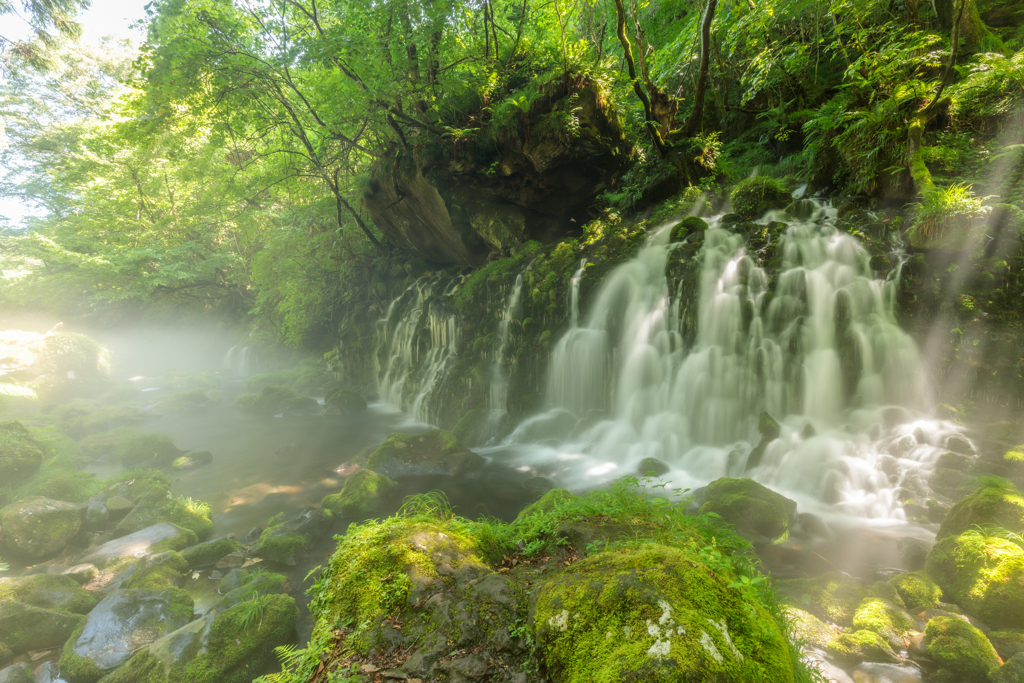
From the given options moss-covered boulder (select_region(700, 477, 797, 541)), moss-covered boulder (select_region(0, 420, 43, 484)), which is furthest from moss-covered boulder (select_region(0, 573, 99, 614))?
moss-covered boulder (select_region(700, 477, 797, 541))

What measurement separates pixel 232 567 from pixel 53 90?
32263 mm

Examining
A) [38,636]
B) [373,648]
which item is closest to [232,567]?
[38,636]

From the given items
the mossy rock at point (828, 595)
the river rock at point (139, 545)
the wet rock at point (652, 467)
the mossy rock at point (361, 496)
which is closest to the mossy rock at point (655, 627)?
the mossy rock at point (828, 595)

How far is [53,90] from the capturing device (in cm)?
2375

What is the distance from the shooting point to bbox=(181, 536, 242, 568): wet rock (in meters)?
5.87

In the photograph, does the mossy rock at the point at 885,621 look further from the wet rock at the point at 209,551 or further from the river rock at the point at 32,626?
the river rock at the point at 32,626

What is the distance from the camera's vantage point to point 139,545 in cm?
620

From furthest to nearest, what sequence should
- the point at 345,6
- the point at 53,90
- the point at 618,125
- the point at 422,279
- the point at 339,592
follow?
the point at 53,90 < the point at 422,279 < the point at 618,125 < the point at 345,6 < the point at 339,592

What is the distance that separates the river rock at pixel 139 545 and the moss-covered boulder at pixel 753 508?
7.21 meters

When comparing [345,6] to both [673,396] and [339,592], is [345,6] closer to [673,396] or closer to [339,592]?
[673,396]

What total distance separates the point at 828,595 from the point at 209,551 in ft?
24.1

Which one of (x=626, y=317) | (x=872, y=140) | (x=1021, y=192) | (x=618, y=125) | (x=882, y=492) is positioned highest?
(x=618, y=125)

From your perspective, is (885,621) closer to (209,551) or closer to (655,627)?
(655,627)

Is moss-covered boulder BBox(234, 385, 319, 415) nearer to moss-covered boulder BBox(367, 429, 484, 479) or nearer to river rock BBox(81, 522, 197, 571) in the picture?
moss-covered boulder BBox(367, 429, 484, 479)
